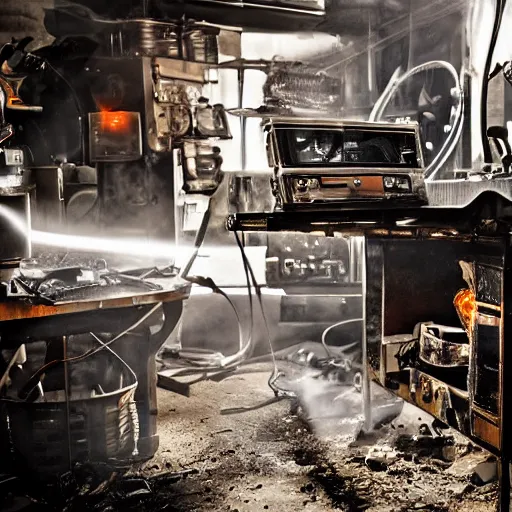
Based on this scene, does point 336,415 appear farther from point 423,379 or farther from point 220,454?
point 423,379

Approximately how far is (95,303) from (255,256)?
421 cm

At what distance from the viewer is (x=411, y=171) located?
5.30 metres

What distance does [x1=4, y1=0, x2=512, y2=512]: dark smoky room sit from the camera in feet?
11.8

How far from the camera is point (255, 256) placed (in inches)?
308

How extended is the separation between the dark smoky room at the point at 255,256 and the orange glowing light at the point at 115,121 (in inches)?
1.1

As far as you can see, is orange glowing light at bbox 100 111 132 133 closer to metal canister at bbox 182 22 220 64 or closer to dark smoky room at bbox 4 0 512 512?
dark smoky room at bbox 4 0 512 512

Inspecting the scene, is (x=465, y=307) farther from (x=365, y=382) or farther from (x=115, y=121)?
(x=115, y=121)

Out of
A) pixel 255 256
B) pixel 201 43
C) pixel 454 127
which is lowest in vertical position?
pixel 255 256

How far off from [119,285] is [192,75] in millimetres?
4372

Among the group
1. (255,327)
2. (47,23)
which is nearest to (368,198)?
(255,327)

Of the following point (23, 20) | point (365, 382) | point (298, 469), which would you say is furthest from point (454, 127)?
point (23, 20)

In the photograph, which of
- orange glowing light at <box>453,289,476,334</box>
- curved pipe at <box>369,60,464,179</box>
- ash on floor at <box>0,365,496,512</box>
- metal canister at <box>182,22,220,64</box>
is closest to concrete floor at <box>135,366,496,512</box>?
ash on floor at <box>0,365,496,512</box>

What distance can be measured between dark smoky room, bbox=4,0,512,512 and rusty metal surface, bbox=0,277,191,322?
30 mm

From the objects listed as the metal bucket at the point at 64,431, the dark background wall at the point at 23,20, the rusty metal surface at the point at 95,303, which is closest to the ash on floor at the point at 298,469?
the metal bucket at the point at 64,431
